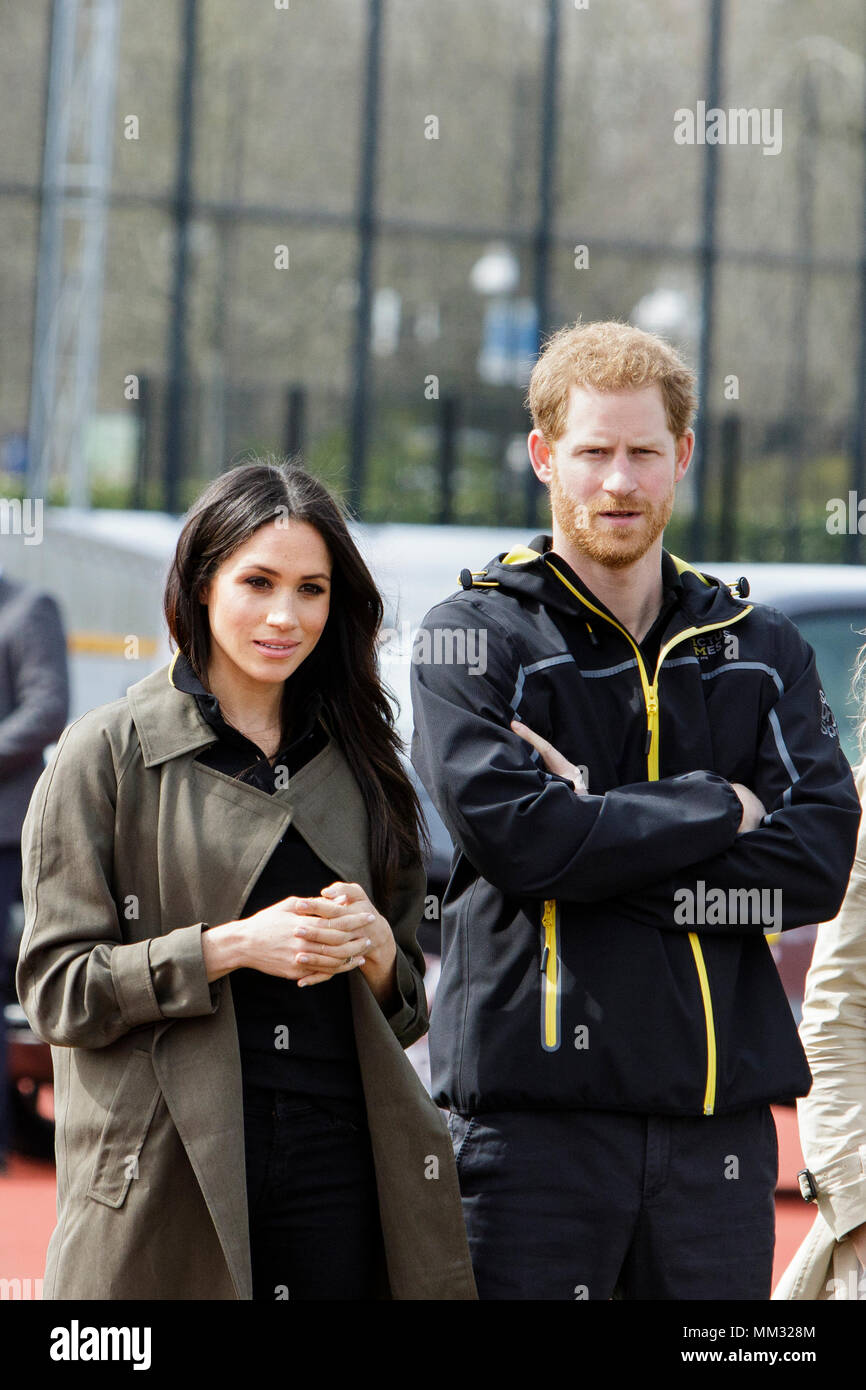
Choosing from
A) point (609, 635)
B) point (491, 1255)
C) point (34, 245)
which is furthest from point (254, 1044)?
point (34, 245)

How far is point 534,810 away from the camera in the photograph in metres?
2.89

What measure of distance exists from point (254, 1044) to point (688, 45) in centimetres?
1980

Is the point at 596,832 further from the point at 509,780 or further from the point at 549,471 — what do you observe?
the point at 549,471

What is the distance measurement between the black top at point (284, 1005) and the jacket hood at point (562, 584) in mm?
543

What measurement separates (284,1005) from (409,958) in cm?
29

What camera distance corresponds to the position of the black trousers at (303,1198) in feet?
9.11

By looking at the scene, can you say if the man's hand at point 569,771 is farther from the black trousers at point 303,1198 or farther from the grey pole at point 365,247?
the grey pole at point 365,247

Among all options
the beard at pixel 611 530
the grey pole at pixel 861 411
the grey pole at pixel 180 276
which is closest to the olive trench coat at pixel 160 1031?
the beard at pixel 611 530

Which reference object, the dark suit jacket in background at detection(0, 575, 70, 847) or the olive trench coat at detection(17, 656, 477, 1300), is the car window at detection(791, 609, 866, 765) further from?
the olive trench coat at detection(17, 656, 477, 1300)

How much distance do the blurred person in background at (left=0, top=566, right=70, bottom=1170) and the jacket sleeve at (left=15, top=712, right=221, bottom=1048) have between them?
11.8 ft

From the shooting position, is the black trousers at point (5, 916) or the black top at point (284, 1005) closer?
the black top at point (284, 1005)

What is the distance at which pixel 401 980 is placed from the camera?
2.98m

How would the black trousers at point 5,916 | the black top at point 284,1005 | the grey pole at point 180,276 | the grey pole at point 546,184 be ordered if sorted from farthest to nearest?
the grey pole at point 546,184 → the grey pole at point 180,276 → the black trousers at point 5,916 → the black top at point 284,1005

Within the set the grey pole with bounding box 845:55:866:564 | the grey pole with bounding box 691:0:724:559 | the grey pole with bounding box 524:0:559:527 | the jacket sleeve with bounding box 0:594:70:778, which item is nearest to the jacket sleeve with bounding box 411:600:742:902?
the jacket sleeve with bounding box 0:594:70:778
